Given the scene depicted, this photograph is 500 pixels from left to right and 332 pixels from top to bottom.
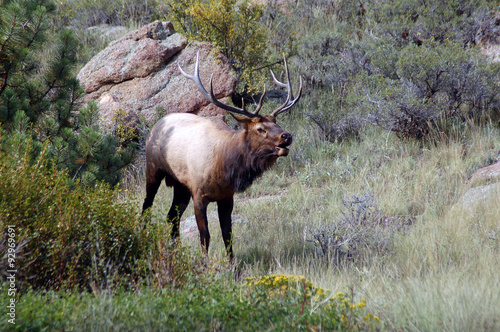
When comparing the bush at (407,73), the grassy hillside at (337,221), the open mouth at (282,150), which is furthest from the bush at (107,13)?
the open mouth at (282,150)

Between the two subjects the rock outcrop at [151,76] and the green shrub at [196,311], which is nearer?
the green shrub at [196,311]

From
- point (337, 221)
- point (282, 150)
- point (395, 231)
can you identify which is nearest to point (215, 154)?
point (282, 150)

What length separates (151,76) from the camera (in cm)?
885

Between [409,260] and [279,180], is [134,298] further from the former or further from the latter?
[279,180]

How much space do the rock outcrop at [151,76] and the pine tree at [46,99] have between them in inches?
120

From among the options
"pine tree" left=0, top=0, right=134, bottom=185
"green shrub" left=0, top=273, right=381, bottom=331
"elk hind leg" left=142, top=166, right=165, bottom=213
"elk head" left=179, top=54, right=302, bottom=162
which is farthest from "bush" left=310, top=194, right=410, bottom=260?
"pine tree" left=0, top=0, right=134, bottom=185

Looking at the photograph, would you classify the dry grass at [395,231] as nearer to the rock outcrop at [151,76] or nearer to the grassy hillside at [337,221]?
the grassy hillside at [337,221]

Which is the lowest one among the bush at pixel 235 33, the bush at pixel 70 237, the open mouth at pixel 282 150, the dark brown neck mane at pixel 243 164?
the bush at pixel 70 237

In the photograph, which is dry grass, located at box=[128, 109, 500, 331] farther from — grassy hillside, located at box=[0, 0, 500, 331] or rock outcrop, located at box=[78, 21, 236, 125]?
rock outcrop, located at box=[78, 21, 236, 125]

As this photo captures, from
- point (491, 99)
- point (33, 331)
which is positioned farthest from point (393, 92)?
point (33, 331)

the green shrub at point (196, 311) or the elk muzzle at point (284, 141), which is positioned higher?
the elk muzzle at point (284, 141)

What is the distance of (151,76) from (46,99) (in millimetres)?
3910

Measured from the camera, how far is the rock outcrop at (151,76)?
8.51 metres

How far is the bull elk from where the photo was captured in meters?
4.62
